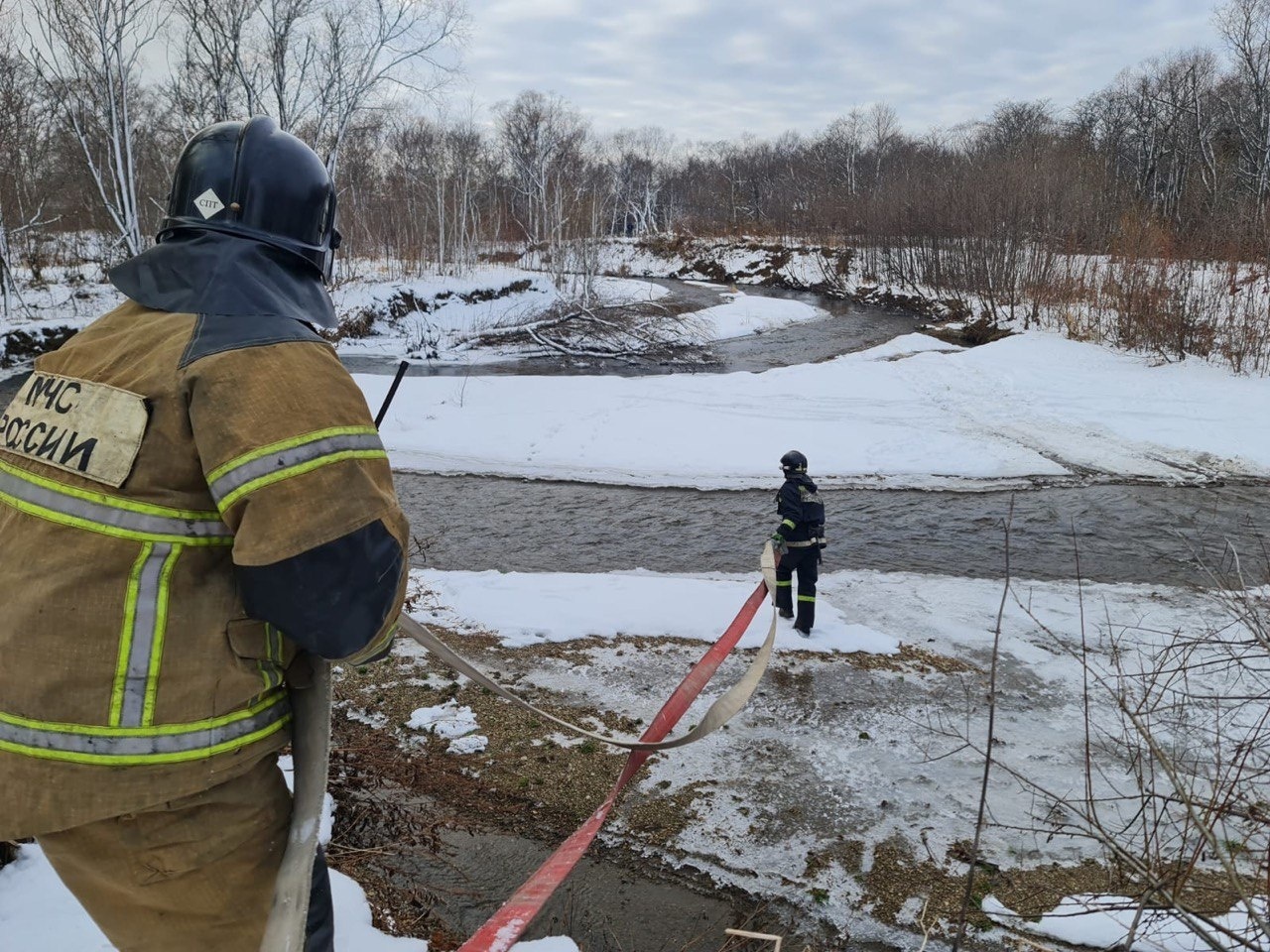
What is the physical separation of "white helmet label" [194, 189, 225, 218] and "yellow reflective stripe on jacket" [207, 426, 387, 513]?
1.92ft

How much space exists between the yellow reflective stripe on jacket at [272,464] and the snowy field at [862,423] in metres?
9.95

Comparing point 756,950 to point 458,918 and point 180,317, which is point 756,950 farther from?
point 180,317

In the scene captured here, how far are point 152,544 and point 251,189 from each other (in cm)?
74

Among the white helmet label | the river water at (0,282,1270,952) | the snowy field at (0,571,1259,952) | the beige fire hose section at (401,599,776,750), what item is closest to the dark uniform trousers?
the snowy field at (0,571,1259,952)

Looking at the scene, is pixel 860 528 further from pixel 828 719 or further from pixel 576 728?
pixel 576 728

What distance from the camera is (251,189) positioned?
1663 millimetres

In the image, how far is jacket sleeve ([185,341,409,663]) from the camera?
134cm

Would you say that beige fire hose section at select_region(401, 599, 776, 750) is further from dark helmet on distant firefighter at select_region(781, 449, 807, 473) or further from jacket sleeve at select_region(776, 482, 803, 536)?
dark helmet on distant firefighter at select_region(781, 449, 807, 473)

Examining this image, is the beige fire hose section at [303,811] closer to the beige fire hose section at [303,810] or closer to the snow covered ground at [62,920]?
the beige fire hose section at [303,810]

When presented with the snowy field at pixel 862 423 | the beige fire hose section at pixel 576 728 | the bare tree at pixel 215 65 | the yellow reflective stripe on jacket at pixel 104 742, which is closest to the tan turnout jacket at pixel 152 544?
the yellow reflective stripe on jacket at pixel 104 742

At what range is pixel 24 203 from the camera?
86.9ft

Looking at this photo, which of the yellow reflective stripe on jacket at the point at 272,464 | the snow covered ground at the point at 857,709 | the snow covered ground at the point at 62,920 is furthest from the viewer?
the snow covered ground at the point at 857,709

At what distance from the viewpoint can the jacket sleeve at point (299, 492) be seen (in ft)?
4.41

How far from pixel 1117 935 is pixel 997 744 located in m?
1.47
